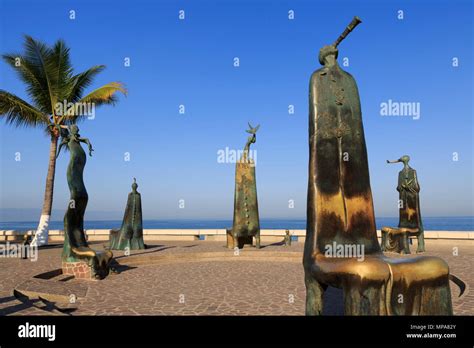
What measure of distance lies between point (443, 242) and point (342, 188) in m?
17.3

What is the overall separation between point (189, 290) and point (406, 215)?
31.1 ft

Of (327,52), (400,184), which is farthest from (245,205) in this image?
(327,52)

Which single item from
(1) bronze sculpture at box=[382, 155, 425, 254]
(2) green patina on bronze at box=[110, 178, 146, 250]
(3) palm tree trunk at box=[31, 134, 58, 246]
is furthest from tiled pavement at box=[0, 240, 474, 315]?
(3) palm tree trunk at box=[31, 134, 58, 246]

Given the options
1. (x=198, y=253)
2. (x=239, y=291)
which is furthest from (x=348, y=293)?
(x=198, y=253)

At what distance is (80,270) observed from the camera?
9.29 m

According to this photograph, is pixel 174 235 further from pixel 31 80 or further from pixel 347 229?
pixel 347 229

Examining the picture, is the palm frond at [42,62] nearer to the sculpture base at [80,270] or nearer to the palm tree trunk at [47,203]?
the palm tree trunk at [47,203]

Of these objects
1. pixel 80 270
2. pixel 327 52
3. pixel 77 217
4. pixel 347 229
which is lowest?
pixel 80 270

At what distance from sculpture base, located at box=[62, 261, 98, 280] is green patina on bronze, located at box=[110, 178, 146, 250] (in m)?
5.77

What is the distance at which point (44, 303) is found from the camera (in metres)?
6.32

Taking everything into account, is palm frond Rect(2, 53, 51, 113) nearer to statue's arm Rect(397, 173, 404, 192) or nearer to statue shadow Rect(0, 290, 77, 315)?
statue shadow Rect(0, 290, 77, 315)

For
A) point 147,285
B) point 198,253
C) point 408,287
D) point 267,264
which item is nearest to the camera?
point 408,287

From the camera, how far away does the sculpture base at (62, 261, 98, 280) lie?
9188 millimetres
